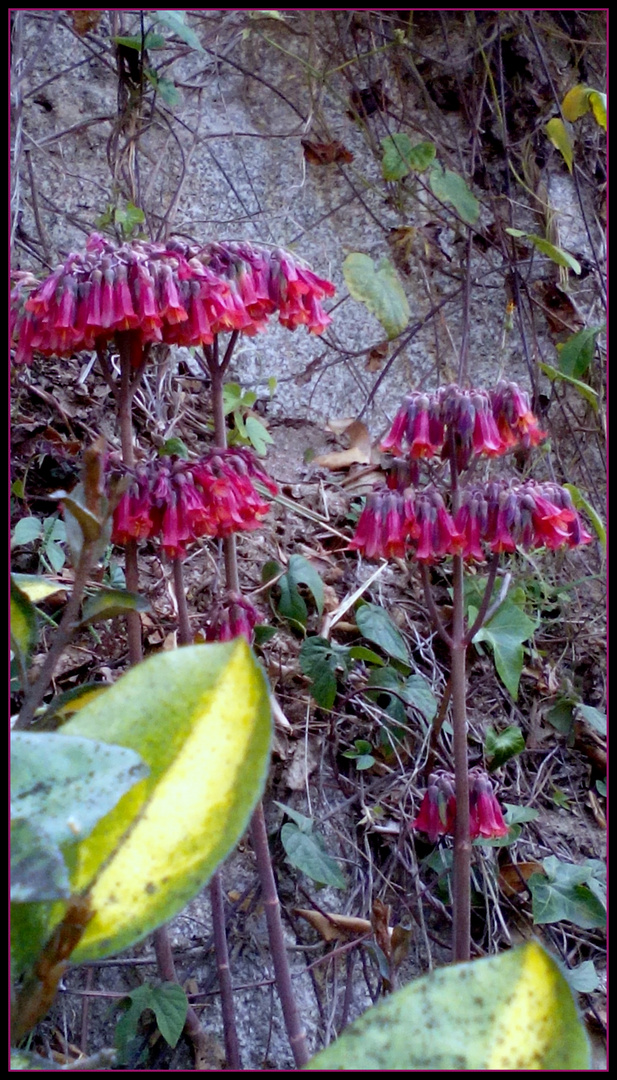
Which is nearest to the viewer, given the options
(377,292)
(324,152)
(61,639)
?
(61,639)

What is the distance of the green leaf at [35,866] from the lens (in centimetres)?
24

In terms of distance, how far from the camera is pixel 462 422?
101 centimetres

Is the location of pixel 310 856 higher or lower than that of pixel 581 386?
lower

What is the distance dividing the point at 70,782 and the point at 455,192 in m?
1.99

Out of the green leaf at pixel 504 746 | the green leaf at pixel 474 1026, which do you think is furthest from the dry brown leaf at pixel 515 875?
the green leaf at pixel 474 1026

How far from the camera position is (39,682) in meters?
0.38

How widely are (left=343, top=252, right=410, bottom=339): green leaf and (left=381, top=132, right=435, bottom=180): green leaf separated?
0.42 meters

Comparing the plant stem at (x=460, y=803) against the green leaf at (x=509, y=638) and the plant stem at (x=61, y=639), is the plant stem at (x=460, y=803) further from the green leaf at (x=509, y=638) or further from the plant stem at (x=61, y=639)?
the plant stem at (x=61, y=639)

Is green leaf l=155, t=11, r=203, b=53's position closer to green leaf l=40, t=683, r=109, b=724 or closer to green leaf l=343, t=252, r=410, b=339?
green leaf l=343, t=252, r=410, b=339

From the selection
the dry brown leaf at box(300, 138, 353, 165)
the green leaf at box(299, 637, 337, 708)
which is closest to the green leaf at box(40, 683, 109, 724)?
the green leaf at box(299, 637, 337, 708)

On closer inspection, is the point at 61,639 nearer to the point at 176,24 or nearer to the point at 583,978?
the point at 583,978

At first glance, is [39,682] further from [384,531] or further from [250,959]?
→ [250,959]

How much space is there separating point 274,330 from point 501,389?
3.76 feet

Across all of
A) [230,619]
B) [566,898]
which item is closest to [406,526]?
[230,619]
